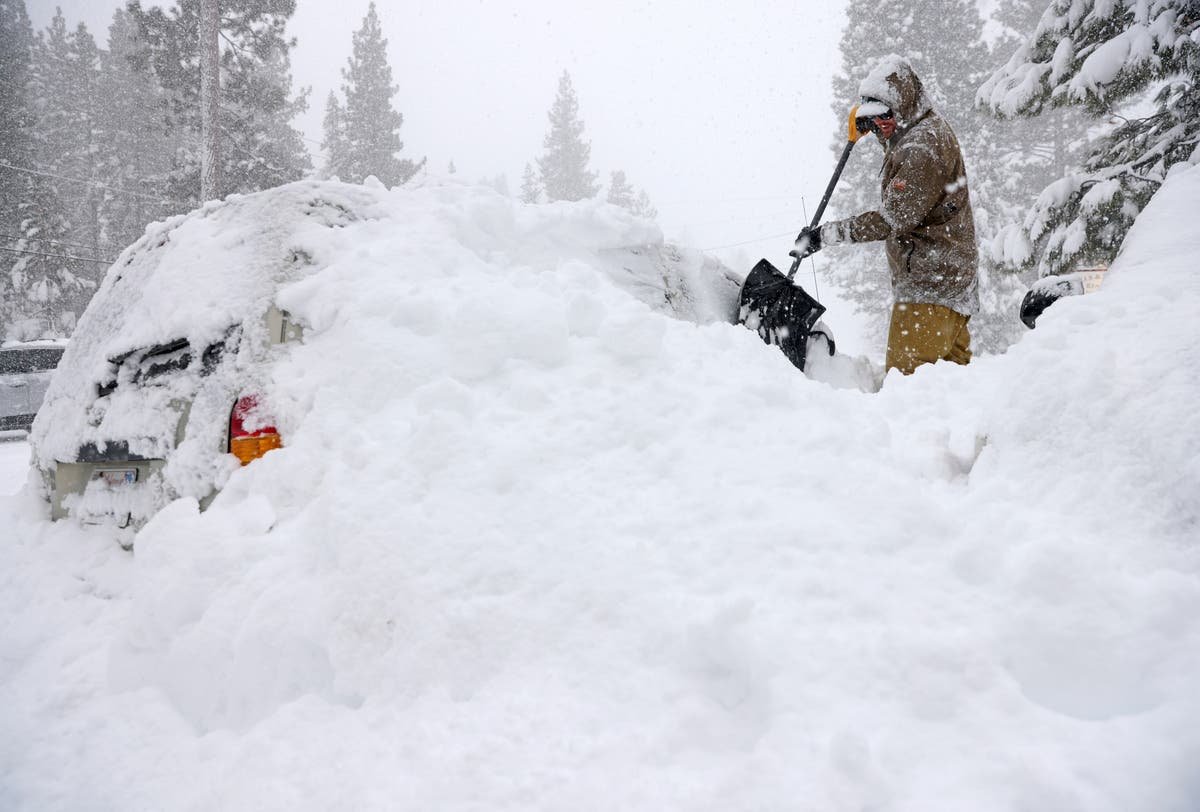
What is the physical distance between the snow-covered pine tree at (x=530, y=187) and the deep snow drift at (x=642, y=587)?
34.8 m

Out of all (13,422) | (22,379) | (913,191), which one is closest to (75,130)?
(22,379)

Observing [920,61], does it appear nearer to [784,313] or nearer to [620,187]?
[784,313]

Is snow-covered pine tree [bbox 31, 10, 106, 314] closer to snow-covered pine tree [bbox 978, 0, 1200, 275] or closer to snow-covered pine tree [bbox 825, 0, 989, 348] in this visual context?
snow-covered pine tree [bbox 825, 0, 989, 348]

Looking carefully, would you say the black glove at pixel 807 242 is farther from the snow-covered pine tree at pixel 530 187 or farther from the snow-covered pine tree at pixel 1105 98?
the snow-covered pine tree at pixel 530 187

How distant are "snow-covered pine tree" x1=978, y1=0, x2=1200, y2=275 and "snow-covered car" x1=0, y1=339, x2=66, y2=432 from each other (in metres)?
15.7

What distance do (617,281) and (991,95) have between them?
223 inches

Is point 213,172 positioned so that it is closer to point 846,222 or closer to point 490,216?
point 490,216

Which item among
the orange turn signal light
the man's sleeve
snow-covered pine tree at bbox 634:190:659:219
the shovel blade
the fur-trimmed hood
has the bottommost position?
the orange turn signal light

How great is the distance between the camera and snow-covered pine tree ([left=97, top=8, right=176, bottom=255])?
949 inches

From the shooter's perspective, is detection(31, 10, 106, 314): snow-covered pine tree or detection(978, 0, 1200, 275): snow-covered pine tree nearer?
detection(978, 0, 1200, 275): snow-covered pine tree

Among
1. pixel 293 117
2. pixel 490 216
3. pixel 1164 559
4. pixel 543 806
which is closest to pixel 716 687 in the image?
pixel 543 806

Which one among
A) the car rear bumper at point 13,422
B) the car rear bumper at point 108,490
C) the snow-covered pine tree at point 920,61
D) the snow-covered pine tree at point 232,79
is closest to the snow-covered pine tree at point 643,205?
the snow-covered pine tree at point 920,61

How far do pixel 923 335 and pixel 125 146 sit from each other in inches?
1296

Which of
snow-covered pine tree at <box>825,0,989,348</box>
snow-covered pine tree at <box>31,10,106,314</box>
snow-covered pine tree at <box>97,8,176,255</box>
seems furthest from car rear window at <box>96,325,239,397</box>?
snow-covered pine tree at <box>31,10,106,314</box>
